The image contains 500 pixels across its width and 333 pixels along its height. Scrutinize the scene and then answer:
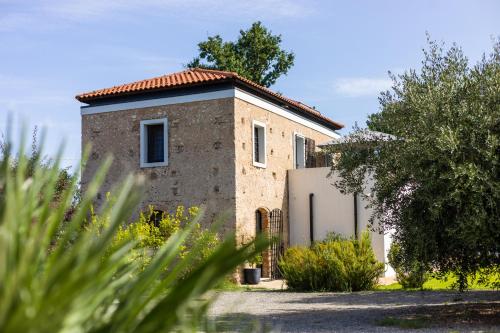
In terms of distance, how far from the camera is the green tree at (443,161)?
9477 mm

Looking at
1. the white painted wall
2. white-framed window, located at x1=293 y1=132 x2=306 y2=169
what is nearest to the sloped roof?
white-framed window, located at x1=293 y1=132 x2=306 y2=169

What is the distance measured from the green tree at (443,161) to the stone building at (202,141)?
7572mm

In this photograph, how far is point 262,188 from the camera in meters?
19.9

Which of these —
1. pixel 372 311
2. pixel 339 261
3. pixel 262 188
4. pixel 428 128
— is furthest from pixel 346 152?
pixel 262 188

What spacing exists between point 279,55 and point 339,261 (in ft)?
58.7

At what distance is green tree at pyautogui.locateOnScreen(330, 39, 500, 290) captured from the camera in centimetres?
948

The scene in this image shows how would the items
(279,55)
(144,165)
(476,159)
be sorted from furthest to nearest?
(279,55) < (144,165) < (476,159)

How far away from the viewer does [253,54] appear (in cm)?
3222

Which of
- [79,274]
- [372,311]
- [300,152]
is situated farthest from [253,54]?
[79,274]

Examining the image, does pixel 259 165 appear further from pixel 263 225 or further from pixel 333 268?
pixel 333 268

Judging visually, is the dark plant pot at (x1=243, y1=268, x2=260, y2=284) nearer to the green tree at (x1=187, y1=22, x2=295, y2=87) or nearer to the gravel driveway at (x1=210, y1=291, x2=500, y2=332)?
the gravel driveway at (x1=210, y1=291, x2=500, y2=332)

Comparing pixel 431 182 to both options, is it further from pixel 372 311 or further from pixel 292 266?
pixel 292 266

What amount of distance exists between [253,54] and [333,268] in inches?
689

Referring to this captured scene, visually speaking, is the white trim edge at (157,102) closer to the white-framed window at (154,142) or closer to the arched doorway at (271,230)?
the white-framed window at (154,142)
